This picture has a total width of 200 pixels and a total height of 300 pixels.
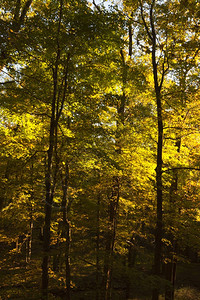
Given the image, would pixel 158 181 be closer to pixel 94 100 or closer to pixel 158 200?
pixel 158 200

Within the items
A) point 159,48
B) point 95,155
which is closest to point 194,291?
point 95,155

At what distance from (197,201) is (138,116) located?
5832 mm

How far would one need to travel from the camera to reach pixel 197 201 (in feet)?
37.7

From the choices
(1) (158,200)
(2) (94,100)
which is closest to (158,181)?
(1) (158,200)

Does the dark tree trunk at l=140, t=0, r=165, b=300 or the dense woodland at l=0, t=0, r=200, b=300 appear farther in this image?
the dark tree trunk at l=140, t=0, r=165, b=300

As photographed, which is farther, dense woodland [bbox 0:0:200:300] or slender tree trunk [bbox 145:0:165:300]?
slender tree trunk [bbox 145:0:165:300]

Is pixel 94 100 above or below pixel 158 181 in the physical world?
above

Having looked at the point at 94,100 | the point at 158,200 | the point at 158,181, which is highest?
the point at 94,100

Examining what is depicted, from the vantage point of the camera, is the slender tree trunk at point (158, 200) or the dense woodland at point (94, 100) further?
the slender tree trunk at point (158, 200)

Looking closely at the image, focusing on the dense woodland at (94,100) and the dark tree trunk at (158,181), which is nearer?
the dense woodland at (94,100)

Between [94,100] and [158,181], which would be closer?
[158,181]

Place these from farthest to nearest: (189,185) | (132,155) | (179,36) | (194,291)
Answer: (194,291)
(189,185)
(132,155)
(179,36)

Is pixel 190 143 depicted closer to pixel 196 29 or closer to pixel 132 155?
pixel 132 155

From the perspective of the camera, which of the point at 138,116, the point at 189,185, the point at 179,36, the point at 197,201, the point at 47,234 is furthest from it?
the point at 189,185
